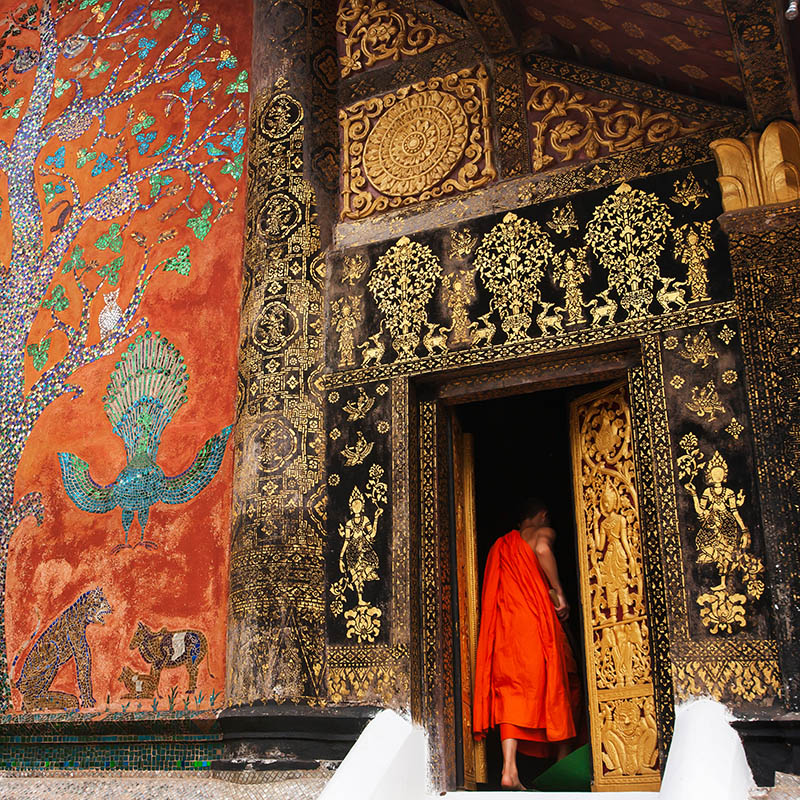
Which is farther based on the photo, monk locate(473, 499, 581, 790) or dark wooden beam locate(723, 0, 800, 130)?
monk locate(473, 499, 581, 790)

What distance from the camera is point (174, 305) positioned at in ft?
19.3

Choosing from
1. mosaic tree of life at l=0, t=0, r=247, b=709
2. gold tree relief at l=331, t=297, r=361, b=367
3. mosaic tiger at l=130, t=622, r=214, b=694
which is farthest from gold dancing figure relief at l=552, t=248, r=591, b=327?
mosaic tiger at l=130, t=622, r=214, b=694

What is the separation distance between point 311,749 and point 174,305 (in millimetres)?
2702

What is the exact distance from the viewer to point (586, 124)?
5.04 metres

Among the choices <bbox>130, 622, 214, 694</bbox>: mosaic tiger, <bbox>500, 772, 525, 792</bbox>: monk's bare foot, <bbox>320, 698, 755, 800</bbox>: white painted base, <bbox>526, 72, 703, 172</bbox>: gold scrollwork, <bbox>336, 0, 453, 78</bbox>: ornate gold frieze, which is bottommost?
Answer: <bbox>500, 772, 525, 792</bbox>: monk's bare foot

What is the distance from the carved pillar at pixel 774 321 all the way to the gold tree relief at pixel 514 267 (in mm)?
907

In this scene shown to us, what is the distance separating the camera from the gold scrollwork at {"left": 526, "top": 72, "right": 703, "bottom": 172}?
485cm

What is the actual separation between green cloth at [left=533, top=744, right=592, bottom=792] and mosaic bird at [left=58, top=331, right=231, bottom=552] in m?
2.45

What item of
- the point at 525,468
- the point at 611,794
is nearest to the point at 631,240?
the point at 611,794

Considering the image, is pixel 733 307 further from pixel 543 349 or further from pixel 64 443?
pixel 64 443

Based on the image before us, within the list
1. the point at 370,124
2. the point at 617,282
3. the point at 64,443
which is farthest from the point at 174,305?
the point at 617,282

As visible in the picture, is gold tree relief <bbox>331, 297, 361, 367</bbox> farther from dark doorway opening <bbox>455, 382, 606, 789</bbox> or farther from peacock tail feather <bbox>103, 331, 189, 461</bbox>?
dark doorway opening <bbox>455, 382, 606, 789</bbox>

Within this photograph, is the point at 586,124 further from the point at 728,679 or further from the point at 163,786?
the point at 163,786

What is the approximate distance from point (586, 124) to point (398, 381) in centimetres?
161
